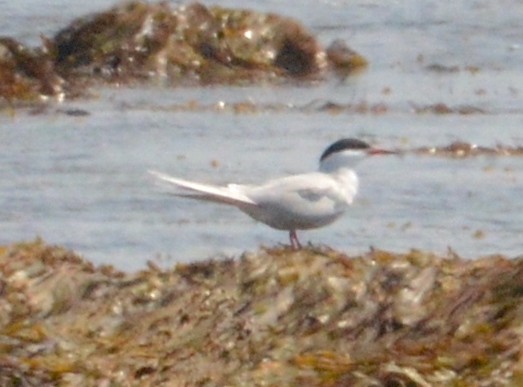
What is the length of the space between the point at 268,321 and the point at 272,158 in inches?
222

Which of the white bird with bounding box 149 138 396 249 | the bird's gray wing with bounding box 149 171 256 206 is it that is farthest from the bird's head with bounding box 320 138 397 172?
the bird's gray wing with bounding box 149 171 256 206

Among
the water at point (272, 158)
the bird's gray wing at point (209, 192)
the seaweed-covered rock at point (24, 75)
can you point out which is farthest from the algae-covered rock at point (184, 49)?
the bird's gray wing at point (209, 192)

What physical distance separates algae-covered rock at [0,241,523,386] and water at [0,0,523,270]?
245 cm

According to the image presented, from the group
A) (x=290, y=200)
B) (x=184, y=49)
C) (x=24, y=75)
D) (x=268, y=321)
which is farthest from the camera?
(x=184, y=49)

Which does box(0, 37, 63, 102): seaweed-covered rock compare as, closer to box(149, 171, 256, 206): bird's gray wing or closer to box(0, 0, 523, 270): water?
box(0, 0, 523, 270): water

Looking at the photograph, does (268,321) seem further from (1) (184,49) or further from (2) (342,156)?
(1) (184,49)

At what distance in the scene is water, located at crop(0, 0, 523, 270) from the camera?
31.2ft

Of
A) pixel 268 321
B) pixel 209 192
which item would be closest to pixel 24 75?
pixel 209 192

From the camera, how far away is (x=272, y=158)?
1155 centimetres

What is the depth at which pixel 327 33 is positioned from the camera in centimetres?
1862

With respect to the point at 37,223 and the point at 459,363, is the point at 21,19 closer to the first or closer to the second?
the point at 37,223

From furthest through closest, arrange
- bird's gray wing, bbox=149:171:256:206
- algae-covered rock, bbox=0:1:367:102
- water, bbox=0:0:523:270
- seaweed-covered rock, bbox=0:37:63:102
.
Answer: algae-covered rock, bbox=0:1:367:102, seaweed-covered rock, bbox=0:37:63:102, water, bbox=0:0:523:270, bird's gray wing, bbox=149:171:256:206

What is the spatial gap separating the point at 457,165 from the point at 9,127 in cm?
344

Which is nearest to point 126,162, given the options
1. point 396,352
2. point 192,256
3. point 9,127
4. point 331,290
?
point 9,127
